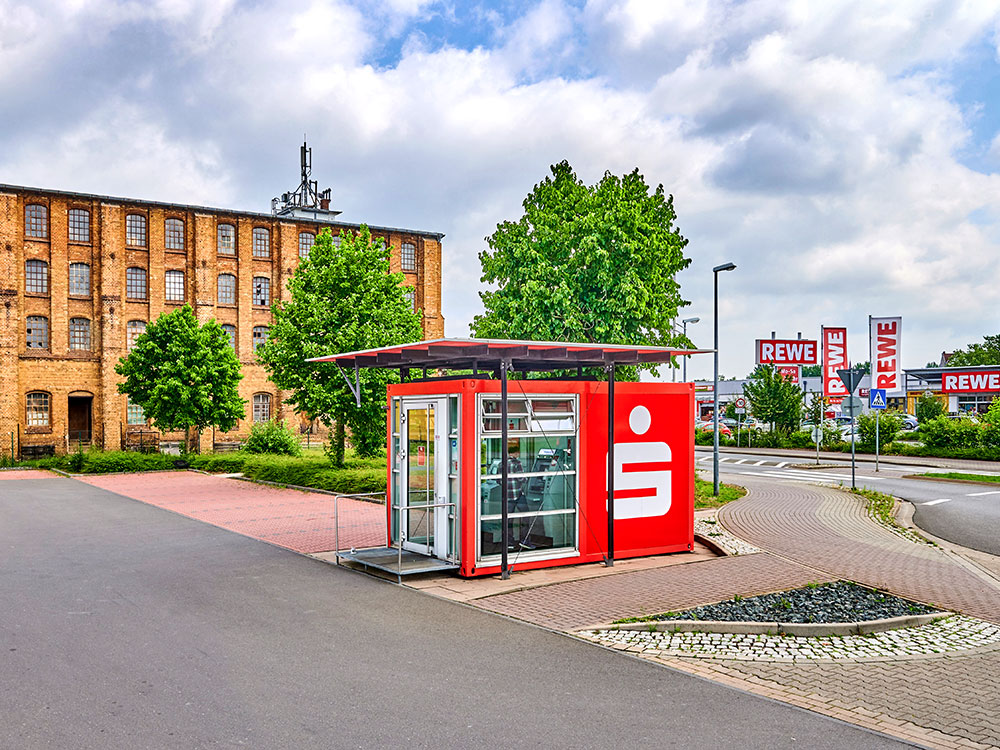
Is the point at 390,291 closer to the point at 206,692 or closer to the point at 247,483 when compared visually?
the point at 247,483

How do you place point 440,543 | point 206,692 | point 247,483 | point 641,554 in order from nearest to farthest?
point 206,692
point 440,543
point 641,554
point 247,483

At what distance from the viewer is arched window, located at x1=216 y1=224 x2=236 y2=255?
5156cm

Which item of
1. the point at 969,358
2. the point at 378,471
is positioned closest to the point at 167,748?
the point at 378,471

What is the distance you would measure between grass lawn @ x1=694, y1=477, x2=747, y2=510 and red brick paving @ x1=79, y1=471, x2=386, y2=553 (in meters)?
7.28

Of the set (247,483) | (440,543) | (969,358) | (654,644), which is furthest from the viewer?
(969,358)

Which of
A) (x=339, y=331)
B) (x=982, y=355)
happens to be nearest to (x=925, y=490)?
(x=339, y=331)

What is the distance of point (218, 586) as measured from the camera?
10.6 meters

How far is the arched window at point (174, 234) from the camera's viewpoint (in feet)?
164

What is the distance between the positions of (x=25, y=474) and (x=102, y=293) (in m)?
17.6

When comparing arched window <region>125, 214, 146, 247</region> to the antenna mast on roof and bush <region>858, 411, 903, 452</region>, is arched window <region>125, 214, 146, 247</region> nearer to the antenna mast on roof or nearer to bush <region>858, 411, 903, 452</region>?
the antenna mast on roof

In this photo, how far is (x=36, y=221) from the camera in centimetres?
4656

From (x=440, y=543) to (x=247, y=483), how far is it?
1700 centimetres

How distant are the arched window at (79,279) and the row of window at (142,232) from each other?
149cm

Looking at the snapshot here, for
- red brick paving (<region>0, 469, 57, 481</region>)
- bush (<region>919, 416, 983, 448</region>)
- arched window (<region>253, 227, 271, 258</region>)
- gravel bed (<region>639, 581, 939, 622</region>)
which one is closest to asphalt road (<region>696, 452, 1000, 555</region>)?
bush (<region>919, 416, 983, 448</region>)
